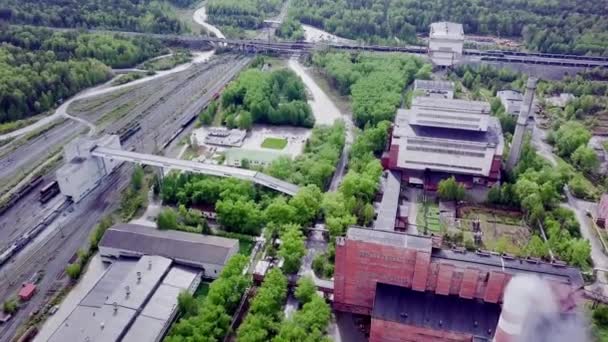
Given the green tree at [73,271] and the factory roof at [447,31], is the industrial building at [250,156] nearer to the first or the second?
the green tree at [73,271]

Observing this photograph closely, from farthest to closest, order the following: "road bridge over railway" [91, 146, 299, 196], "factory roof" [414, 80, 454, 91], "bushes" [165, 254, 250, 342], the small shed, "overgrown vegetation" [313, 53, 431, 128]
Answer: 1. "factory roof" [414, 80, 454, 91]
2. "overgrown vegetation" [313, 53, 431, 128]
3. "road bridge over railway" [91, 146, 299, 196]
4. the small shed
5. "bushes" [165, 254, 250, 342]

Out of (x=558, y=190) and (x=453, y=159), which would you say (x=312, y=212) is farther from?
(x=558, y=190)

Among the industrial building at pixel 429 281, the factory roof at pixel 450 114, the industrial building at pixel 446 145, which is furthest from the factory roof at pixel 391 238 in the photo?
the factory roof at pixel 450 114

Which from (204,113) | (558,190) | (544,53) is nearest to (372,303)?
(558,190)

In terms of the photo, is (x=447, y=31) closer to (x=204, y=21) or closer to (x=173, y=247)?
(x=204, y=21)

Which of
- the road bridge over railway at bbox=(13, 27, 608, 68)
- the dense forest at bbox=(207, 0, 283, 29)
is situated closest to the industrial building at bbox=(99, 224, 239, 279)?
the road bridge over railway at bbox=(13, 27, 608, 68)

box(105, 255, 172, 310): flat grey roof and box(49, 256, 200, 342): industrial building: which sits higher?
box(105, 255, 172, 310): flat grey roof

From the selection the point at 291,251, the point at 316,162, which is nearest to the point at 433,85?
the point at 316,162

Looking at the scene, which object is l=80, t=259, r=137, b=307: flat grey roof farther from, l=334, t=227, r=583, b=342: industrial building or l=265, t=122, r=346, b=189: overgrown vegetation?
l=265, t=122, r=346, b=189: overgrown vegetation

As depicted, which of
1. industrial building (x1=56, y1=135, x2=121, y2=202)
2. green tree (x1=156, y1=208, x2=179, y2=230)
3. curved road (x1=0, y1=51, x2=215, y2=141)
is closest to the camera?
green tree (x1=156, y1=208, x2=179, y2=230)
